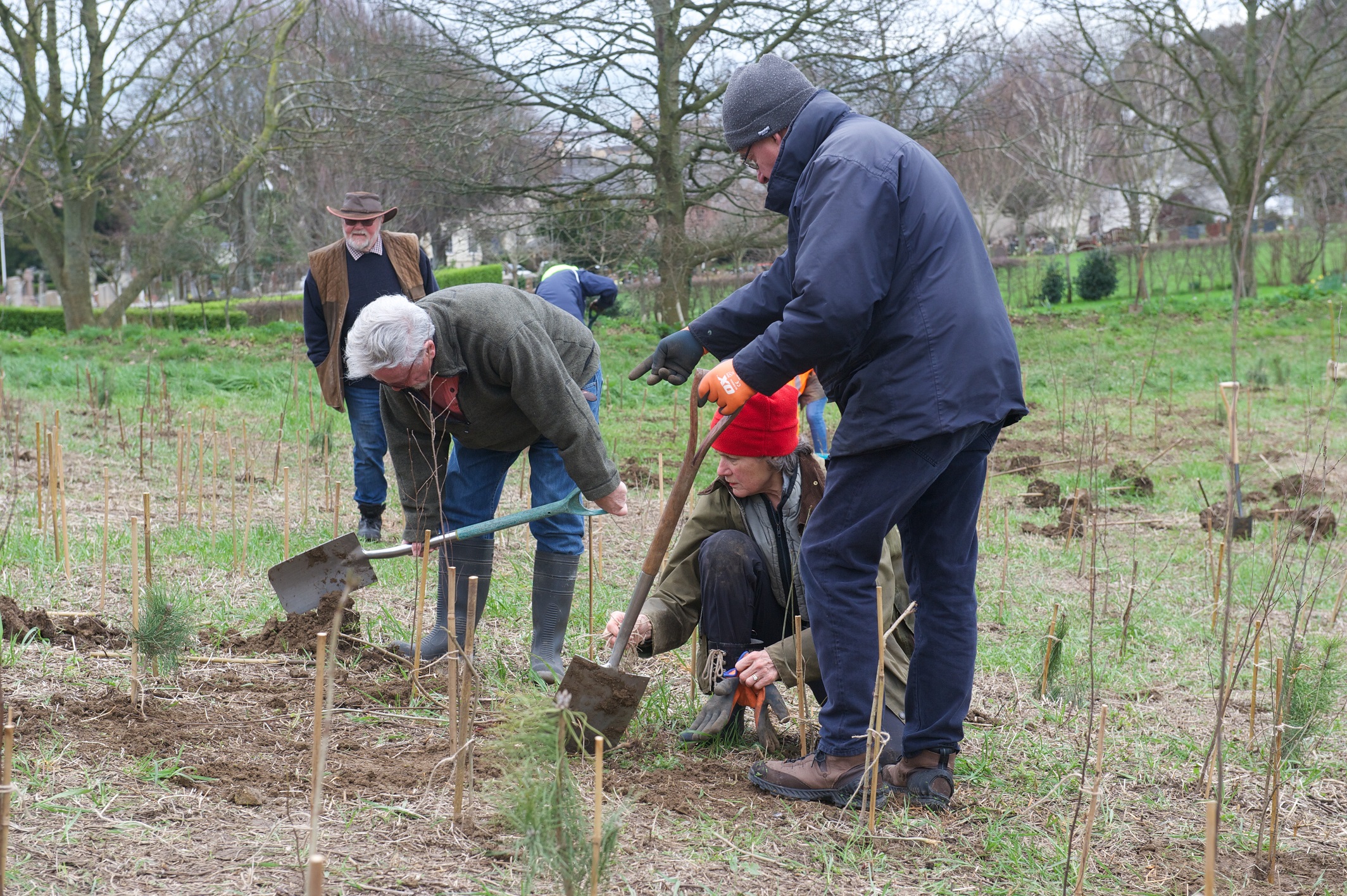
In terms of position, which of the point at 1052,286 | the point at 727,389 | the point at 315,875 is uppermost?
the point at 1052,286

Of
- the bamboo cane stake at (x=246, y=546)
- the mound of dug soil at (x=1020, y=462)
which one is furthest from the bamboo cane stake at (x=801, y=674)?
the mound of dug soil at (x=1020, y=462)

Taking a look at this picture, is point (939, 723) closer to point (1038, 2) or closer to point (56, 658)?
point (56, 658)

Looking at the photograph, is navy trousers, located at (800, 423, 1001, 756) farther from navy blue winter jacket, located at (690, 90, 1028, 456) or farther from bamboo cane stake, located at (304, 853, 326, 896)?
bamboo cane stake, located at (304, 853, 326, 896)

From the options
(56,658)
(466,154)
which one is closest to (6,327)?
(466,154)

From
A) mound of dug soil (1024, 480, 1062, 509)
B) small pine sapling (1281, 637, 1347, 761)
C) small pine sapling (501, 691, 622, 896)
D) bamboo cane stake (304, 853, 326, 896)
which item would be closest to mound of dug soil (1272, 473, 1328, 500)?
mound of dug soil (1024, 480, 1062, 509)

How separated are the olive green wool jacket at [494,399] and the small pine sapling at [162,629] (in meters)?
0.73

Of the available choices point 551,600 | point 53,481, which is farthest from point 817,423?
point 53,481

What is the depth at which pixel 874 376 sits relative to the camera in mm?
2307

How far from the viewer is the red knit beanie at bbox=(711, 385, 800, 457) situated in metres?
2.70

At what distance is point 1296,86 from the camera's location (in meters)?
15.6

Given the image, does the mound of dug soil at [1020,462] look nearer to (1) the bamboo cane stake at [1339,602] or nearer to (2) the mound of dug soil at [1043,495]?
(2) the mound of dug soil at [1043,495]

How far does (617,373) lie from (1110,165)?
83.4 feet

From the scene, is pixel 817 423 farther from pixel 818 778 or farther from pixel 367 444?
pixel 818 778

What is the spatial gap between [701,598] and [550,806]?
4.03 ft
